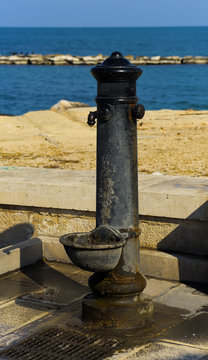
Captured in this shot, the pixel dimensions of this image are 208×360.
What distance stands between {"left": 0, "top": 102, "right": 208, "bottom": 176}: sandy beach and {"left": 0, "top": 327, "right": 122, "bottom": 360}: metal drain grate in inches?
207

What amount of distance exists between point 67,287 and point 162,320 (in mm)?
993

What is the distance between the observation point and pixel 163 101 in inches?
1721

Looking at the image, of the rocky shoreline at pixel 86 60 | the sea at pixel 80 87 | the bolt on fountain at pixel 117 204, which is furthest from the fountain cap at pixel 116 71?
the rocky shoreline at pixel 86 60

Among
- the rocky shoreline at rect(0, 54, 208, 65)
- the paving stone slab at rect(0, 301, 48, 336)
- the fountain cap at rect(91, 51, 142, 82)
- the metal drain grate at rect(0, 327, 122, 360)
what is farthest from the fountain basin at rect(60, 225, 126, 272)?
the rocky shoreline at rect(0, 54, 208, 65)

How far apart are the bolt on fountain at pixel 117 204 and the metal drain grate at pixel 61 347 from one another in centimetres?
21

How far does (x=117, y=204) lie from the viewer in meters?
4.12

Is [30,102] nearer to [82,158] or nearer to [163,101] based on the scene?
[163,101]

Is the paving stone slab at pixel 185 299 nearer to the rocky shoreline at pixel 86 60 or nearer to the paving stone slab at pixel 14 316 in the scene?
the paving stone slab at pixel 14 316

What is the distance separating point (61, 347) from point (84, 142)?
9.49 m

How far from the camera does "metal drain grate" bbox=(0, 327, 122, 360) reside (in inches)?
144

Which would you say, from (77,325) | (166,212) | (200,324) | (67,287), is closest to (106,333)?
(77,325)

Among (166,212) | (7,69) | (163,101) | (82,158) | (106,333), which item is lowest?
(106,333)

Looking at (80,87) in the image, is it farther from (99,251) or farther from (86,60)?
(99,251)

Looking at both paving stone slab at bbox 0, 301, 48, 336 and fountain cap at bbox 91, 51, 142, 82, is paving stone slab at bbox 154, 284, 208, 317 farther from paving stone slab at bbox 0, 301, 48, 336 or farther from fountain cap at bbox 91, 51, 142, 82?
fountain cap at bbox 91, 51, 142, 82
